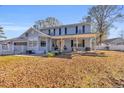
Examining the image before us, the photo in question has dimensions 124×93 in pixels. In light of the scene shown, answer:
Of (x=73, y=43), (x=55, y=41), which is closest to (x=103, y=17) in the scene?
(x=73, y=43)

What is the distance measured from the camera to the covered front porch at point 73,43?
641 inches

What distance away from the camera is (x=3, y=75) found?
21.4 feet

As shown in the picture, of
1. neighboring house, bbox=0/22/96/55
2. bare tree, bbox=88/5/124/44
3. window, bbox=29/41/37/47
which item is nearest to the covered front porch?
neighboring house, bbox=0/22/96/55

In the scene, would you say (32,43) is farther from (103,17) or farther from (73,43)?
(103,17)

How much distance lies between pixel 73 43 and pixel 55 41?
62.2 inches

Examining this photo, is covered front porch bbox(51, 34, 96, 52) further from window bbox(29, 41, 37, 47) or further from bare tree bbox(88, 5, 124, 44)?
bare tree bbox(88, 5, 124, 44)

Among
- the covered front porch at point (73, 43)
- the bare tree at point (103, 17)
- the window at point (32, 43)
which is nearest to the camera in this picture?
the covered front porch at point (73, 43)

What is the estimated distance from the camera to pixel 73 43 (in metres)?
17.2

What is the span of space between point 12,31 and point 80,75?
875cm

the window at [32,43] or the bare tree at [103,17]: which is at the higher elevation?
the bare tree at [103,17]

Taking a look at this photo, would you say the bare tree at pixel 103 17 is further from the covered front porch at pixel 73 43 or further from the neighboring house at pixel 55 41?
the covered front porch at pixel 73 43

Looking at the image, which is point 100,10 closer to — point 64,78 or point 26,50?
point 26,50

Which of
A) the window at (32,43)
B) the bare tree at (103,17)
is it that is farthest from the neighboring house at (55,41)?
the bare tree at (103,17)
